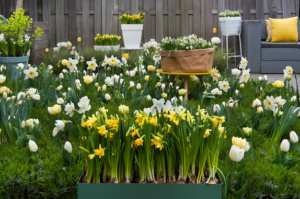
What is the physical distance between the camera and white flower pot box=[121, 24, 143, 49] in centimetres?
675

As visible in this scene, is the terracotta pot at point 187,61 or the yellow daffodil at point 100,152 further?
the terracotta pot at point 187,61

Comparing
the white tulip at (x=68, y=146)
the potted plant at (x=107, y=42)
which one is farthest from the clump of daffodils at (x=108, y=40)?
the white tulip at (x=68, y=146)

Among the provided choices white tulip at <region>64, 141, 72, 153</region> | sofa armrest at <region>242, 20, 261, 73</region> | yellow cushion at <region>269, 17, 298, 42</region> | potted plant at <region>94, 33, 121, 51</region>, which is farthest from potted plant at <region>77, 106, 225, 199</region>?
yellow cushion at <region>269, 17, 298, 42</region>

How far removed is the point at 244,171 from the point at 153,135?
48cm

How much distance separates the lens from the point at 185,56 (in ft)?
10.8

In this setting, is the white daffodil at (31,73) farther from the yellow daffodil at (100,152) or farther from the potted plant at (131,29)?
the potted plant at (131,29)

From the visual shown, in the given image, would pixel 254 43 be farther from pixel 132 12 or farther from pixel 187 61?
pixel 187 61

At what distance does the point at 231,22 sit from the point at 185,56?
141 inches

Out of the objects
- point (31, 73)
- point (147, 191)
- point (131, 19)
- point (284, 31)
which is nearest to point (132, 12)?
point (131, 19)

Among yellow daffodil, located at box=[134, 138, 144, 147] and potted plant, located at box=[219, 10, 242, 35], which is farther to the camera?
potted plant, located at box=[219, 10, 242, 35]

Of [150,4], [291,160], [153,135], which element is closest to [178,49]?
[291,160]

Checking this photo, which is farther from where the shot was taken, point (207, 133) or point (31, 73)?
point (31, 73)

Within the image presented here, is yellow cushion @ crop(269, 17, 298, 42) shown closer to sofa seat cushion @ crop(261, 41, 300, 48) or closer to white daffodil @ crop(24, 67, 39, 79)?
sofa seat cushion @ crop(261, 41, 300, 48)

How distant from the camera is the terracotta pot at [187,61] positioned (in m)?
3.29
